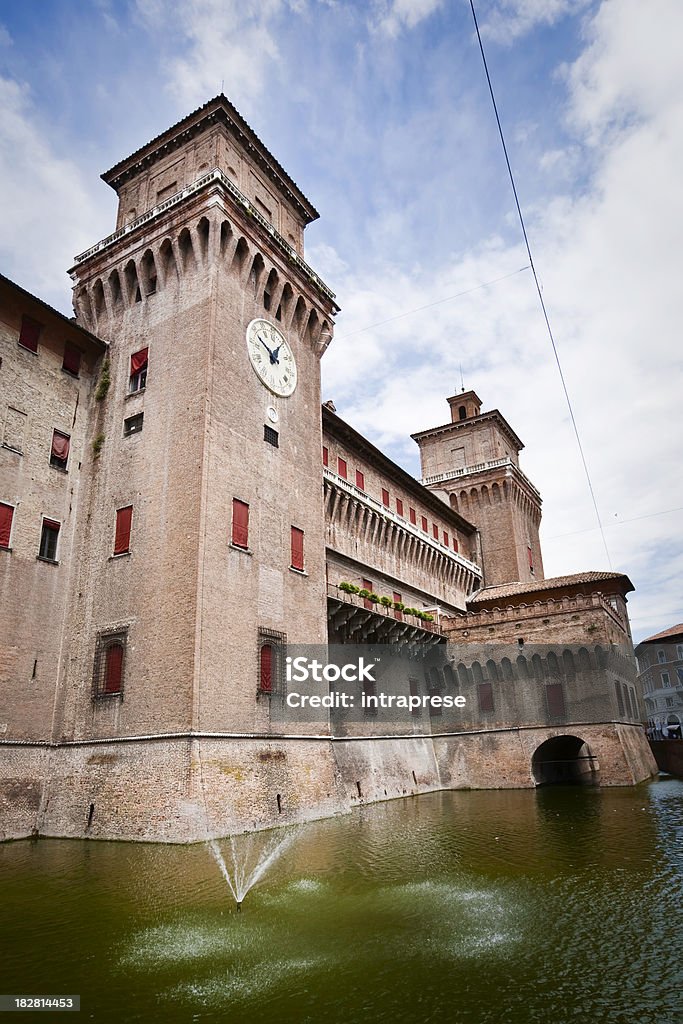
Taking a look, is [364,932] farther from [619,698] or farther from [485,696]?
[619,698]

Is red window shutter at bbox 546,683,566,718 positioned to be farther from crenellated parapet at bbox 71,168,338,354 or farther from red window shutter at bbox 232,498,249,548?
crenellated parapet at bbox 71,168,338,354

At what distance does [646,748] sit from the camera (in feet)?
121

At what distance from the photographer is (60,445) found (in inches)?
902

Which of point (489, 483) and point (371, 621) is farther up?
point (489, 483)

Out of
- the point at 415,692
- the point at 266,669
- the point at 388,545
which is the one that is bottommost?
the point at 266,669

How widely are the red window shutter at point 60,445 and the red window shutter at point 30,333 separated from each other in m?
2.82

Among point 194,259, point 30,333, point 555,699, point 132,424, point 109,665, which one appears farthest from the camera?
point 555,699

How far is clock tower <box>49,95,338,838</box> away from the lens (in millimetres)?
19125

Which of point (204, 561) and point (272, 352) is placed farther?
point (272, 352)

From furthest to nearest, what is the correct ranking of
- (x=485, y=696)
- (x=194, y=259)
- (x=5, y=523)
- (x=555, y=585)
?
(x=555, y=585) < (x=485, y=696) < (x=194, y=259) < (x=5, y=523)

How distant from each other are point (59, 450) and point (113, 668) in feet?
24.7

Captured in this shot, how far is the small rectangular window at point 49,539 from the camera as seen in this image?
71.0ft

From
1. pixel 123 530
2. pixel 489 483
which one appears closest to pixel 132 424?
pixel 123 530

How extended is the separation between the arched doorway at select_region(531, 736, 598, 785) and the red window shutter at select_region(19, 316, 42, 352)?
2673 centimetres
